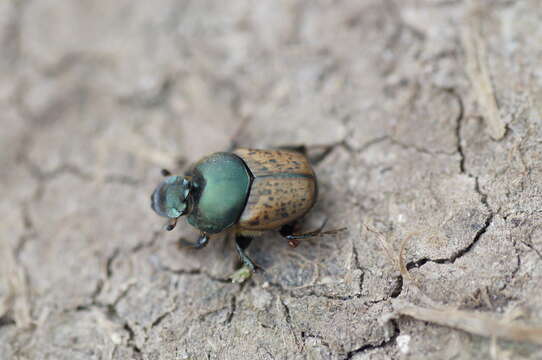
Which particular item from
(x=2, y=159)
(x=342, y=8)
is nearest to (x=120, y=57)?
(x=2, y=159)

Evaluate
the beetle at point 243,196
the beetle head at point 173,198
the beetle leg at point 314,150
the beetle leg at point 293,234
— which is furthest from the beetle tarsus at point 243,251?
the beetle leg at point 314,150

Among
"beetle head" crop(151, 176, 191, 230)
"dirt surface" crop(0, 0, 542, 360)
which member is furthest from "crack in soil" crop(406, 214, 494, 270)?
"beetle head" crop(151, 176, 191, 230)

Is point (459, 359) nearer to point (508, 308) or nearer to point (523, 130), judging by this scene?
point (508, 308)

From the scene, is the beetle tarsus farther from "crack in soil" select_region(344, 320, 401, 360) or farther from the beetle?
"crack in soil" select_region(344, 320, 401, 360)

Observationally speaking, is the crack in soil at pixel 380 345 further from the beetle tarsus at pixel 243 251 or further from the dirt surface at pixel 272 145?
the beetle tarsus at pixel 243 251

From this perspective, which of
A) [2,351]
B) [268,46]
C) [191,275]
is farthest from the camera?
[268,46]

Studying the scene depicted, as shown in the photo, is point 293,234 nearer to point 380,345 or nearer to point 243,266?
point 243,266

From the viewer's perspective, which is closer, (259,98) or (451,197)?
(451,197)
